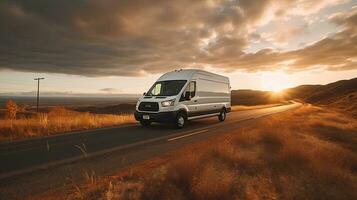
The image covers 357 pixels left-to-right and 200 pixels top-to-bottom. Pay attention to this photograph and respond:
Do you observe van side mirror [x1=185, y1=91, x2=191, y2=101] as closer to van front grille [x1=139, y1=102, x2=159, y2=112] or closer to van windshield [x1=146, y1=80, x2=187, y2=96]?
van windshield [x1=146, y1=80, x2=187, y2=96]

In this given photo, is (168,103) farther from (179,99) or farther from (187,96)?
(187,96)

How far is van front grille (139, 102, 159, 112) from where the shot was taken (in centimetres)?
1381

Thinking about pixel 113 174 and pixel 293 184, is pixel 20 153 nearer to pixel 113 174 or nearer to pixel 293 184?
pixel 113 174

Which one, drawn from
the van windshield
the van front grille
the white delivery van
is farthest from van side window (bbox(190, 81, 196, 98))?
the van front grille

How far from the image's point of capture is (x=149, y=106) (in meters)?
14.1

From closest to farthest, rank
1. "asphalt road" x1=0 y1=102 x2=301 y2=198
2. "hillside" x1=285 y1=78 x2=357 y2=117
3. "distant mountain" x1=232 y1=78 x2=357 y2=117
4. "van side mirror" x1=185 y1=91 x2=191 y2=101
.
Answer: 1. "asphalt road" x1=0 y1=102 x2=301 y2=198
2. "van side mirror" x1=185 y1=91 x2=191 y2=101
3. "hillside" x1=285 y1=78 x2=357 y2=117
4. "distant mountain" x1=232 y1=78 x2=357 y2=117

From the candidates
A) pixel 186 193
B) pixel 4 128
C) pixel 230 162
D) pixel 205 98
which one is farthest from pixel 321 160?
pixel 4 128

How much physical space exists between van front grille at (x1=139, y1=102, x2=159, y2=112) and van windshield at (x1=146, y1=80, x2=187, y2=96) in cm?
98

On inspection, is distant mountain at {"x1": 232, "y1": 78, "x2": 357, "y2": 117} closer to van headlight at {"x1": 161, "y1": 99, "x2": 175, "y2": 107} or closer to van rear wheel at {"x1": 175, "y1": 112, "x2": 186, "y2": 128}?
van rear wheel at {"x1": 175, "y1": 112, "x2": 186, "y2": 128}

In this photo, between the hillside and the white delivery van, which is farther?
the hillside

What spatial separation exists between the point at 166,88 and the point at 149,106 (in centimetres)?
161

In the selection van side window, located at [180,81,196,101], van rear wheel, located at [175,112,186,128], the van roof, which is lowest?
van rear wheel, located at [175,112,186,128]

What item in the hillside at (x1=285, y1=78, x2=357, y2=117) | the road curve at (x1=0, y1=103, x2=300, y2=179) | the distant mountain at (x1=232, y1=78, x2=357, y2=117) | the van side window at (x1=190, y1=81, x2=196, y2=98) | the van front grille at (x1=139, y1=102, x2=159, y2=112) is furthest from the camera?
the distant mountain at (x1=232, y1=78, x2=357, y2=117)

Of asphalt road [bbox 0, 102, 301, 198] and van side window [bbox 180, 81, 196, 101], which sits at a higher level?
van side window [bbox 180, 81, 196, 101]
